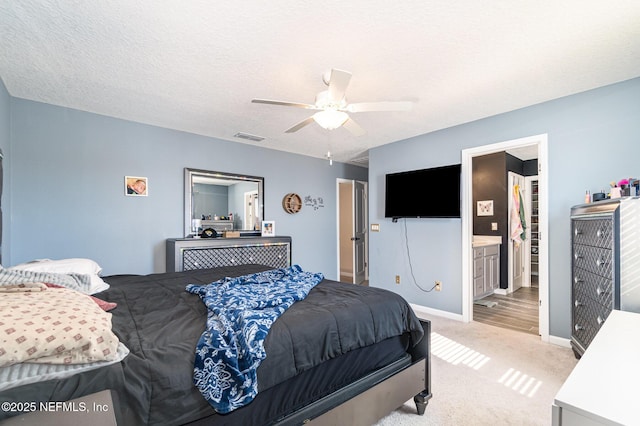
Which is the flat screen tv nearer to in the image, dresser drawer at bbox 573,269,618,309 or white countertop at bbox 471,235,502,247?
dresser drawer at bbox 573,269,618,309

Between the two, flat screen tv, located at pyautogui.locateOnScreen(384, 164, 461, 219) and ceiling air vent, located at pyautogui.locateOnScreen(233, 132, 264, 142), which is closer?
flat screen tv, located at pyautogui.locateOnScreen(384, 164, 461, 219)

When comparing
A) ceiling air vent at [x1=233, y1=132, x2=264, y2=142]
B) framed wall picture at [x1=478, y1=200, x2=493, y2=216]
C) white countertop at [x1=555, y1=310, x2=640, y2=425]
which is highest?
ceiling air vent at [x1=233, y1=132, x2=264, y2=142]

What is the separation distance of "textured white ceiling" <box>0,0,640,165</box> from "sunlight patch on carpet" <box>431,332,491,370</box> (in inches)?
97.2

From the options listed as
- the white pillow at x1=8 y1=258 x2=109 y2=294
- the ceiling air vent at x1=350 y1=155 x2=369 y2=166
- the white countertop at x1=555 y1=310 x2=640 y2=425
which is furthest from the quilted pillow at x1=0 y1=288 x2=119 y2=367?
the ceiling air vent at x1=350 y1=155 x2=369 y2=166

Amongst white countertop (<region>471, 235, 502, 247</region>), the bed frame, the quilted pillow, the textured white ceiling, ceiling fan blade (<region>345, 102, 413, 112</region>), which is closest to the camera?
the quilted pillow

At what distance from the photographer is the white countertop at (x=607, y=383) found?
746 millimetres

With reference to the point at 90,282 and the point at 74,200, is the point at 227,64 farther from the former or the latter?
the point at 74,200

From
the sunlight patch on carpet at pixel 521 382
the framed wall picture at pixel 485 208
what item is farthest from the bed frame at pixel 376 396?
the framed wall picture at pixel 485 208

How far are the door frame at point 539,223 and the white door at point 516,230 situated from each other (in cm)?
201

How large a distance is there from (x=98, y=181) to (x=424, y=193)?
4.00 meters

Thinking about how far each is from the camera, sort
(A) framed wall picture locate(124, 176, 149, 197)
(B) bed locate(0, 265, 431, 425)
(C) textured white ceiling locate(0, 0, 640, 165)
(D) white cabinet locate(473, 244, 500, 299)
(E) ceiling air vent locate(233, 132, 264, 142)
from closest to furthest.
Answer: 1. (B) bed locate(0, 265, 431, 425)
2. (C) textured white ceiling locate(0, 0, 640, 165)
3. (A) framed wall picture locate(124, 176, 149, 197)
4. (E) ceiling air vent locate(233, 132, 264, 142)
5. (D) white cabinet locate(473, 244, 500, 299)

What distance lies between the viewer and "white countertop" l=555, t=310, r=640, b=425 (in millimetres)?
746

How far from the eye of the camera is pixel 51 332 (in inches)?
35.9

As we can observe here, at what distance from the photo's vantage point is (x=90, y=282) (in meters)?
1.96
